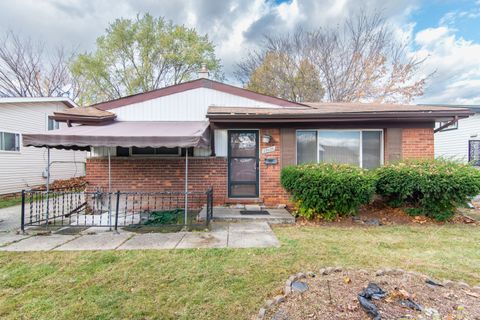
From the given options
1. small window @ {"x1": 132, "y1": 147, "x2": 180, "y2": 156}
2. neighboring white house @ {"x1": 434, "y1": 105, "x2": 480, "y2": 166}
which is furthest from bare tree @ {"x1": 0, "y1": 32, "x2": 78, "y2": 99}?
neighboring white house @ {"x1": 434, "y1": 105, "x2": 480, "y2": 166}

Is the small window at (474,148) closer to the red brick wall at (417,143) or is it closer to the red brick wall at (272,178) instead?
the red brick wall at (417,143)

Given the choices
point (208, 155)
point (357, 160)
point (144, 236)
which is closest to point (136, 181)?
point (208, 155)

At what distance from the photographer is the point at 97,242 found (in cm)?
497

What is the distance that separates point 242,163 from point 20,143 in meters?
11.8

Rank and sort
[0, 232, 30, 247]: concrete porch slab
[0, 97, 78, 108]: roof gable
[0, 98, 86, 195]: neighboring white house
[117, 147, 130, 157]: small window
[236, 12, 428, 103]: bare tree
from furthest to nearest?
[236, 12, 428, 103]: bare tree
[0, 98, 86, 195]: neighboring white house
[0, 97, 78, 108]: roof gable
[117, 147, 130, 157]: small window
[0, 232, 30, 247]: concrete porch slab

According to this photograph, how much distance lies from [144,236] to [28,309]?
2.62 meters

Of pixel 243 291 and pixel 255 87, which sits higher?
pixel 255 87

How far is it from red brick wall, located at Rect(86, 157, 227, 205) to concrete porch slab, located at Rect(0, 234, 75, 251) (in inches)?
114

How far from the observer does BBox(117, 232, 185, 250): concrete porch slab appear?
4668 millimetres

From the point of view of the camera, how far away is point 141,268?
12.3 ft

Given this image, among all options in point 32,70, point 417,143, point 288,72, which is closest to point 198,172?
point 417,143

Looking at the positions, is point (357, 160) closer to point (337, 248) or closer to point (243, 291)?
point (337, 248)

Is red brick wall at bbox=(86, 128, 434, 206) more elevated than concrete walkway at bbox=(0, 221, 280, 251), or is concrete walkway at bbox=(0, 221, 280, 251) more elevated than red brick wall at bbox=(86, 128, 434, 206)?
red brick wall at bbox=(86, 128, 434, 206)

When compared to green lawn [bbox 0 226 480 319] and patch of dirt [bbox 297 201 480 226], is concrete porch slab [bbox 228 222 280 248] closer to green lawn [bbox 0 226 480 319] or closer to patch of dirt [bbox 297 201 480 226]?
green lawn [bbox 0 226 480 319]
